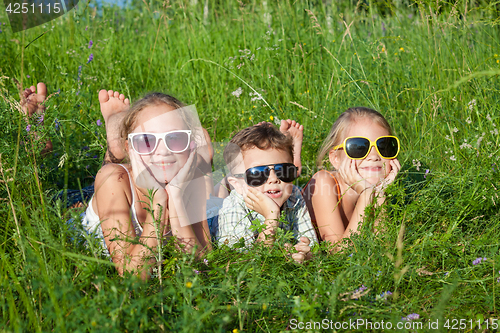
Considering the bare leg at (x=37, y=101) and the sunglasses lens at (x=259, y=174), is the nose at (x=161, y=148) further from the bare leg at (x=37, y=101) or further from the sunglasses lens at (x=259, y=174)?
the bare leg at (x=37, y=101)

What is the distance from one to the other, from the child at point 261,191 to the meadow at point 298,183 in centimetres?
35

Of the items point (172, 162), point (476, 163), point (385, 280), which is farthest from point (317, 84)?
point (385, 280)

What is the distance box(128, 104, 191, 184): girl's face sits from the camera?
2510 millimetres

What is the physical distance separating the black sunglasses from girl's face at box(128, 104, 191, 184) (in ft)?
1.42

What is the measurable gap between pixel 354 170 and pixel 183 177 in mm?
1166

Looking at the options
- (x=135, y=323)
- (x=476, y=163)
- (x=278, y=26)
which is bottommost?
(x=135, y=323)

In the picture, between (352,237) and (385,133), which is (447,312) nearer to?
(352,237)

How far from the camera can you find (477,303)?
1908mm

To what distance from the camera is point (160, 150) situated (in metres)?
2.50

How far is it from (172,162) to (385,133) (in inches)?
58.0

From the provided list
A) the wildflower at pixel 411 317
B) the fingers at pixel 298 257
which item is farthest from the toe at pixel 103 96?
the wildflower at pixel 411 317

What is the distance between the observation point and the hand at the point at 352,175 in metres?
2.77

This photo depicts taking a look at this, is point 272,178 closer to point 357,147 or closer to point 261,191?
point 261,191

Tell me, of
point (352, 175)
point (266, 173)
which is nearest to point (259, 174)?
point (266, 173)
